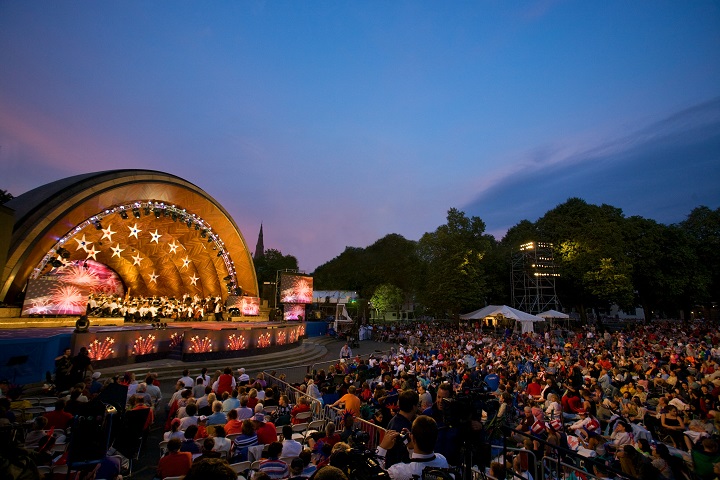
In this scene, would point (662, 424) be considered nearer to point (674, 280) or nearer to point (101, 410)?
point (101, 410)

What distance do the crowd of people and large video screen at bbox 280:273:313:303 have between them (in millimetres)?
19307

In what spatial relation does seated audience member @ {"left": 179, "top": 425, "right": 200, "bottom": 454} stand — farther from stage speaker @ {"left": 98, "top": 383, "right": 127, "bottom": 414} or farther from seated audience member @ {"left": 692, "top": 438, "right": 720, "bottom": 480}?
seated audience member @ {"left": 692, "top": 438, "right": 720, "bottom": 480}

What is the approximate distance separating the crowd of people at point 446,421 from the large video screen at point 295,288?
19.3 meters

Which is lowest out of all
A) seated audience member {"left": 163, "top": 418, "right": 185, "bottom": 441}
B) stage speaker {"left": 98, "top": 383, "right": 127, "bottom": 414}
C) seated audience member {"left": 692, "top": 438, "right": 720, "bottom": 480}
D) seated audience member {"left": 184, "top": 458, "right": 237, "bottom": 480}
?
seated audience member {"left": 692, "top": 438, "right": 720, "bottom": 480}

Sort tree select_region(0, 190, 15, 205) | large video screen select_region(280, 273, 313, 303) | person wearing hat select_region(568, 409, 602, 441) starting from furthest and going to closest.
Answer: large video screen select_region(280, 273, 313, 303)
tree select_region(0, 190, 15, 205)
person wearing hat select_region(568, 409, 602, 441)

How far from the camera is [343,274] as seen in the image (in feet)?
187

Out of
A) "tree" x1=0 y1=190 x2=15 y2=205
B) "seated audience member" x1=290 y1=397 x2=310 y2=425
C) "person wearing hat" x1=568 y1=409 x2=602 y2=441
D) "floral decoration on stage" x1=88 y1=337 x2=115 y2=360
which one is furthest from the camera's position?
"tree" x1=0 y1=190 x2=15 y2=205

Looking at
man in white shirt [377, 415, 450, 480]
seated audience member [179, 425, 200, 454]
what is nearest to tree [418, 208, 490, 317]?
seated audience member [179, 425, 200, 454]

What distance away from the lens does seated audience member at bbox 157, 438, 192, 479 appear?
462cm

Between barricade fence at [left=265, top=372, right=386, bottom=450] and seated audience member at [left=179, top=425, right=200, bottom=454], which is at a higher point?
seated audience member at [left=179, top=425, right=200, bottom=454]

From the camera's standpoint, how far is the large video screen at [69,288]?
17781mm

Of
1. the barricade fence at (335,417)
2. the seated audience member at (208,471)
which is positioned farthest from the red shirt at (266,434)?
the seated audience member at (208,471)

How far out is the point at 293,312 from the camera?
1282 inches

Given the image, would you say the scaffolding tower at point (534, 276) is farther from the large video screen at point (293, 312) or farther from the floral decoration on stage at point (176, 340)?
the floral decoration on stage at point (176, 340)
